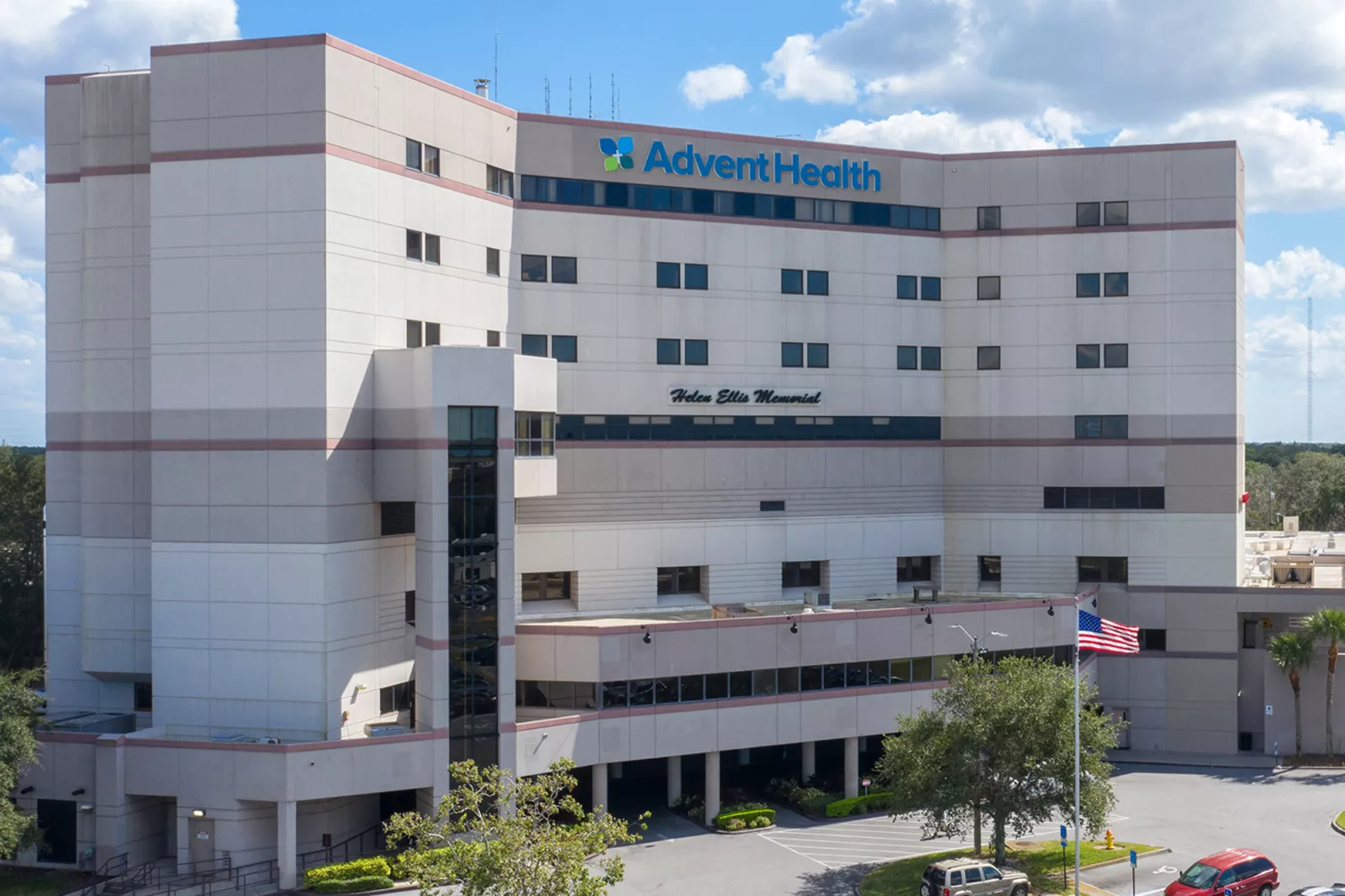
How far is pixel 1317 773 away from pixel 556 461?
40.5 m

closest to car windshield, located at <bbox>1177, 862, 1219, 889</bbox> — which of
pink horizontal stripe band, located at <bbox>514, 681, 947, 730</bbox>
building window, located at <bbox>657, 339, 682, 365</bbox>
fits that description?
pink horizontal stripe band, located at <bbox>514, 681, 947, 730</bbox>

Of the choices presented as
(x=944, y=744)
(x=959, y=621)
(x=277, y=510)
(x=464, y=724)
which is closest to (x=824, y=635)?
(x=959, y=621)

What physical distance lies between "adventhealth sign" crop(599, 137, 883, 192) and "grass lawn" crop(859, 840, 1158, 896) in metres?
33.2

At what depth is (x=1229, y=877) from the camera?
4288 cm

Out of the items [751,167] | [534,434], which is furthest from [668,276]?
[534,434]

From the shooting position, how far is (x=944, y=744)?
151ft

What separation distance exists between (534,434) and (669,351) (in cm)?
1050

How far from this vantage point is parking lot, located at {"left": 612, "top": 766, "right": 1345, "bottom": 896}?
46469 mm

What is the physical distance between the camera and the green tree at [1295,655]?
62.9 metres

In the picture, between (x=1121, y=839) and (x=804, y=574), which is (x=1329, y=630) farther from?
(x=804, y=574)

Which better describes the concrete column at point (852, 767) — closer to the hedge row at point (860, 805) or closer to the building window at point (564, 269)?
the hedge row at point (860, 805)

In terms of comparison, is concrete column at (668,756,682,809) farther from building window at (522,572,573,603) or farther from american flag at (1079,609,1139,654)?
american flag at (1079,609,1139,654)

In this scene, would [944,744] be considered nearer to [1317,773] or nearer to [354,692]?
[354,692]

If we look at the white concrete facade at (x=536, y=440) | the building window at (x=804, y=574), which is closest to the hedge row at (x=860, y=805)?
the white concrete facade at (x=536, y=440)
